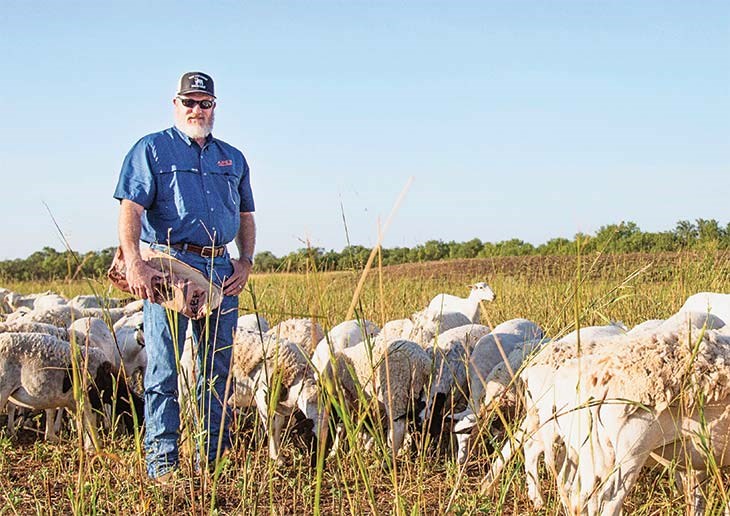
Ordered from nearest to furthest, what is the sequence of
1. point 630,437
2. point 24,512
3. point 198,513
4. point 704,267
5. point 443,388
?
point 630,437 < point 198,513 < point 24,512 < point 443,388 < point 704,267

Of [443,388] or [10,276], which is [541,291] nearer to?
[443,388]

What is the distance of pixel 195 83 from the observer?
5395 millimetres

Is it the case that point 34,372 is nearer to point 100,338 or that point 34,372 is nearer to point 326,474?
point 100,338

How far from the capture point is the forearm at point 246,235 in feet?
19.4

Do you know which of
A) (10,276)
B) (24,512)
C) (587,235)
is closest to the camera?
(587,235)

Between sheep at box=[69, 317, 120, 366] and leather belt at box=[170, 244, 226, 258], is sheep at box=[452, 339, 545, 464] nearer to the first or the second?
leather belt at box=[170, 244, 226, 258]

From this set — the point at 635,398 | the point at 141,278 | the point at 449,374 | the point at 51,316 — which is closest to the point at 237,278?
the point at 141,278

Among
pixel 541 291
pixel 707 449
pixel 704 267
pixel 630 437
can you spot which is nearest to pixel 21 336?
pixel 630 437

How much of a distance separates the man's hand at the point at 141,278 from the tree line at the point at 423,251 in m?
0.19

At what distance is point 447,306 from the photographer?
10.4 metres

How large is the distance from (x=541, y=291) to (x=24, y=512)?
8355 millimetres

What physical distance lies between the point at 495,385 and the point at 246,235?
219cm

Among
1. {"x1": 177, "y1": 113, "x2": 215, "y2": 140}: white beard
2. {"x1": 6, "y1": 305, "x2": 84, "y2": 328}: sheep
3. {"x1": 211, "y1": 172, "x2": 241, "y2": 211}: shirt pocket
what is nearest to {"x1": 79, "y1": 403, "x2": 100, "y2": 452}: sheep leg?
{"x1": 211, "y1": 172, "x2": 241, "y2": 211}: shirt pocket

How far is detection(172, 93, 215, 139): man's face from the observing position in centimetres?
538
